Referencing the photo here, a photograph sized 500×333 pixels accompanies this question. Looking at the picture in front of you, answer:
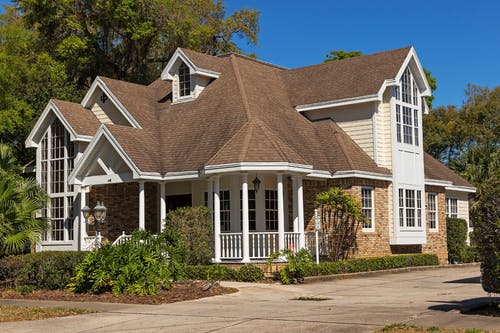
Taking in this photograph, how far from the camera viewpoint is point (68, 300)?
1841 cm

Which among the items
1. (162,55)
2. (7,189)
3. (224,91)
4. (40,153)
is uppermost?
(162,55)

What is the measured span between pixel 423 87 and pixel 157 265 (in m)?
18.0

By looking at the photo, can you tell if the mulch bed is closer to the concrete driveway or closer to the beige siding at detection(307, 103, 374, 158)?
the concrete driveway

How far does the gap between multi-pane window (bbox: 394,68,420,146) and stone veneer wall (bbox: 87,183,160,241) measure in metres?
11.0

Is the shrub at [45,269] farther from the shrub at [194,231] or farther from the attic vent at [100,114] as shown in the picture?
the attic vent at [100,114]

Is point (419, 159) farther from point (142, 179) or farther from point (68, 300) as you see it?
point (68, 300)

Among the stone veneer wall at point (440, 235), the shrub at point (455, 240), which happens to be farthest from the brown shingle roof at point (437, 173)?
the shrub at point (455, 240)

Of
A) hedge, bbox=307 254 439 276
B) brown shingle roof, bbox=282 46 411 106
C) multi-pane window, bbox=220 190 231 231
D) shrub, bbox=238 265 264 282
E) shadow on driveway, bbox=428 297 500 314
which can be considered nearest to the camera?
shadow on driveway, bbox=428 297 500 314

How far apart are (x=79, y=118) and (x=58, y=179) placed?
2807mm

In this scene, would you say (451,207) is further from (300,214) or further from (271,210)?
(300,214)

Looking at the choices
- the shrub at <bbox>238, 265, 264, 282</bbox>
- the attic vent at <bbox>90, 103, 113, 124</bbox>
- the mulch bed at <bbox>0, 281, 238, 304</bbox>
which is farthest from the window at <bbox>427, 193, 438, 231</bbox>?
the mulch bed at <bbox>0, 281, 238, 304</bbox>

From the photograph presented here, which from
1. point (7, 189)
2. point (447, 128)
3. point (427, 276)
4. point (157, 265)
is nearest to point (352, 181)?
point (427, 276)

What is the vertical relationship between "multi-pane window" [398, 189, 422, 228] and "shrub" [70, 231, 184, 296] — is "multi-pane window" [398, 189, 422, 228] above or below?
above

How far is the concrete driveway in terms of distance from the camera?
1265 cm
